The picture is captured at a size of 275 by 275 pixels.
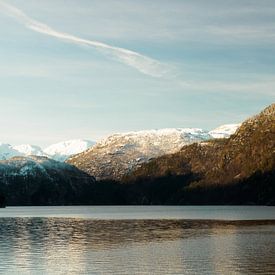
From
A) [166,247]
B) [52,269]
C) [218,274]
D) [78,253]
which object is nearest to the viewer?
[218,274]

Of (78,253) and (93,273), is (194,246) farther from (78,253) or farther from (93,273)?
(93,273)

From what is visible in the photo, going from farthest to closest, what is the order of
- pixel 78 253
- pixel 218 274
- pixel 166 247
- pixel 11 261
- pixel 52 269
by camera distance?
pixel 166 247, pixel 78 253, pixel 11 261, pixel 52 269, pixel 218 274

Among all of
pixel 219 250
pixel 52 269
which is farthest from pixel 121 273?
pixel 219 250

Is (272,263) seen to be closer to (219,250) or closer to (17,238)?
(219,250)

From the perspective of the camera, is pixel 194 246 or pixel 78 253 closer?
pixel 78 253

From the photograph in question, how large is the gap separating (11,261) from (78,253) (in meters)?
13.7

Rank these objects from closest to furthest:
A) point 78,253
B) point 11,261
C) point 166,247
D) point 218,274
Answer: point 218,274, point 11,261, point 78,253, point 166,247

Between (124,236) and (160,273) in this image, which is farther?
(124,236)

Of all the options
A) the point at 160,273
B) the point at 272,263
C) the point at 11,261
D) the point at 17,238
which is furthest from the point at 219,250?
the point at 17,238

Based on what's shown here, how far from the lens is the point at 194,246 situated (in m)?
116

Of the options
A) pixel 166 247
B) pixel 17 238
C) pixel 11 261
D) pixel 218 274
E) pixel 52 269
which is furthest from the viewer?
pixel 17 238

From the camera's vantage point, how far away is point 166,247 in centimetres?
11538

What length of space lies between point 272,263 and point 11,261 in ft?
128

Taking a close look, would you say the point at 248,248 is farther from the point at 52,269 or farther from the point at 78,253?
the point at 52,269
